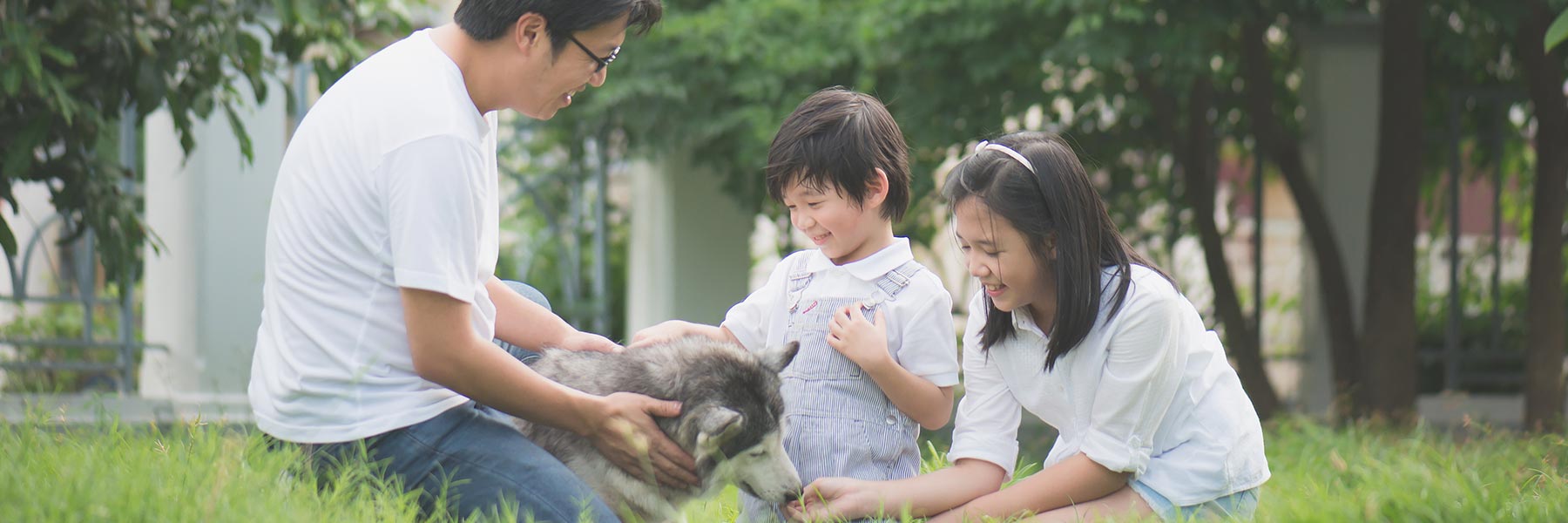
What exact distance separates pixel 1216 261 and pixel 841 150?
19.7 feet

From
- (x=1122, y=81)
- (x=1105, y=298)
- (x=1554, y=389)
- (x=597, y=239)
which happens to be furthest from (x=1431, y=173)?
(x=1105, y=298)

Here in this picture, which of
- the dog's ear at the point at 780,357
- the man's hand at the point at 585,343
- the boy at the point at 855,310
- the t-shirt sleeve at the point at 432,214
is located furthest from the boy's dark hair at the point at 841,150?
the t-shirt sleeve at the point at 432,214

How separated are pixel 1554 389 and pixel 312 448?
764 cm

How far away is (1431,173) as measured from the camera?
9.70m

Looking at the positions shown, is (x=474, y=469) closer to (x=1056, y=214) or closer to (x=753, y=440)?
(x=753, y=440)

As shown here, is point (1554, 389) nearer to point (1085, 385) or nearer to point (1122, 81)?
point (1122, 81)

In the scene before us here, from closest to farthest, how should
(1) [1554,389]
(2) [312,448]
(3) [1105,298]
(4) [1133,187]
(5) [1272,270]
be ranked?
(2) [312,448], (3) [1105,298], (1) [1554,389], (4) [1133,187], (5) [1272,270]

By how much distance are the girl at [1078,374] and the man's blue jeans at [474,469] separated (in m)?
0.61

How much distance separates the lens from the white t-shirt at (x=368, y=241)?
111 inches

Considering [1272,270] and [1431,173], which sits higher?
[1431,173]

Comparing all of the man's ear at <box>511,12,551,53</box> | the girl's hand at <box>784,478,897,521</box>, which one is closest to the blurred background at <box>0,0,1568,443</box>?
the man's ear at <box>511,12,551,53</box>

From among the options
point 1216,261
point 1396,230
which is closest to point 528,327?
point 1216,261

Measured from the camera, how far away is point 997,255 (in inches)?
128

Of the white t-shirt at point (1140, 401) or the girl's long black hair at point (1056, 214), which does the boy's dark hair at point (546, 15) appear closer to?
the girl's long black hair at point (1056, 214)
